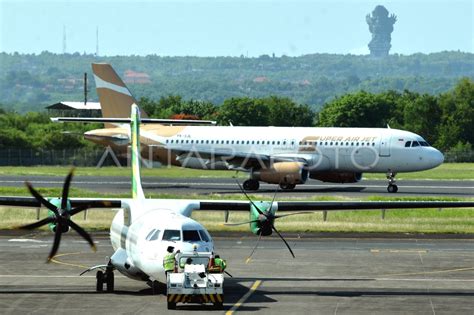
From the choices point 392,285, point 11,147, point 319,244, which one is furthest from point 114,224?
point 11,147

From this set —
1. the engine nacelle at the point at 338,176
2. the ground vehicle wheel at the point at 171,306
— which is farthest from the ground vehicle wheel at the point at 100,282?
the engine nacelle at the point at 338,176

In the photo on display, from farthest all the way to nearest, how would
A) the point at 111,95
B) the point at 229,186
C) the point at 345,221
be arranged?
the point at 229,186 < the point at 111,95 < the point at 345,221

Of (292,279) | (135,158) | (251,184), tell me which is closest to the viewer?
(135,158)

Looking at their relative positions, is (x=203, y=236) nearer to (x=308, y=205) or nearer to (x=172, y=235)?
(x=172, y=235)

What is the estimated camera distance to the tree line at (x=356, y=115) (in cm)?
14850

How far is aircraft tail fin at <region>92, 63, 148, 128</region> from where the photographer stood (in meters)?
79.8

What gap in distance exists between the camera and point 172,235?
29.2 m

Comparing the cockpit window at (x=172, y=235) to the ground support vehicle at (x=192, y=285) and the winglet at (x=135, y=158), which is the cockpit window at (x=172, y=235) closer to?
the ground support vehicle at (x=192, y=285)

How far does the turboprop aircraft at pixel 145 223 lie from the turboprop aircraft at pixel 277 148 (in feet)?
129

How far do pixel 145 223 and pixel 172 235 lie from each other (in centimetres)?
159

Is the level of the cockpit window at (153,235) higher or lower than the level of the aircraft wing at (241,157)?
higher

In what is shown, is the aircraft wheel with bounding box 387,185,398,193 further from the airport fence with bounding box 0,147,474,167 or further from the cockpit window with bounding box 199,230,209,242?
the cockpit window with bounding box 199,230,209,242

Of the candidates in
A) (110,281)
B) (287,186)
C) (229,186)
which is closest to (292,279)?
(110,281)

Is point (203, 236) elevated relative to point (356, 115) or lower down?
elevated
